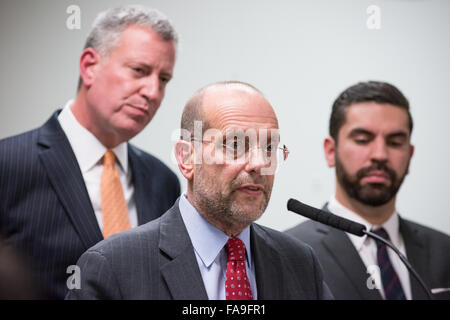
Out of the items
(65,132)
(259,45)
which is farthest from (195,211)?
(259,45)

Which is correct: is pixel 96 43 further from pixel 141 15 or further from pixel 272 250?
pixel 272 250

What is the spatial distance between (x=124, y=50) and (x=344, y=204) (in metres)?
0.92

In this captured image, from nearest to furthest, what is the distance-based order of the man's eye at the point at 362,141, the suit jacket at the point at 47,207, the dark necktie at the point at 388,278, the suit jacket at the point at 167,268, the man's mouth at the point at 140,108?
the suit jacket at the point at 167,268 → the suit jacket at the point at 47,207 → the man's mouth at the point at 140,108 → the dark necktie at the point at 388,278 → the man's eye at the point at 362,141

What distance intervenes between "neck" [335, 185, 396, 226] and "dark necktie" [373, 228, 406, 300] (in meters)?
0.12

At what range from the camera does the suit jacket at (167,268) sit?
1.40 meters

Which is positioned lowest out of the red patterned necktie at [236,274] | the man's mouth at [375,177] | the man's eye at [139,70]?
the red patterned necktie at [236,274]

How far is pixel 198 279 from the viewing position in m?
1.43

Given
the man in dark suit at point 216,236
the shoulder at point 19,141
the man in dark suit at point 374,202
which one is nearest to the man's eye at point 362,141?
the man in dark suit at point 374,202

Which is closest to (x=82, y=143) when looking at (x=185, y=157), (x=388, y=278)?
(x=185, y=157)

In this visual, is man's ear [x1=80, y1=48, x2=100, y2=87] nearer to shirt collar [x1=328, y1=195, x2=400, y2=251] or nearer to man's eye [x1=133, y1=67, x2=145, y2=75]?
man's eye [x1=133, y1=67, x2=145, y2=75]

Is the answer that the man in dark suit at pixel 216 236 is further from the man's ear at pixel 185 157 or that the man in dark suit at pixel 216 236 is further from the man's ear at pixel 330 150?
the man's ear at pixel 330 150

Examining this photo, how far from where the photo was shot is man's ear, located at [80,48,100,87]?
1.97 m

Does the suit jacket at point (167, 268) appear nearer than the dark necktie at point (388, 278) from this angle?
Yes

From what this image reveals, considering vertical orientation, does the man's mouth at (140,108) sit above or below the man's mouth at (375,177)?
above
